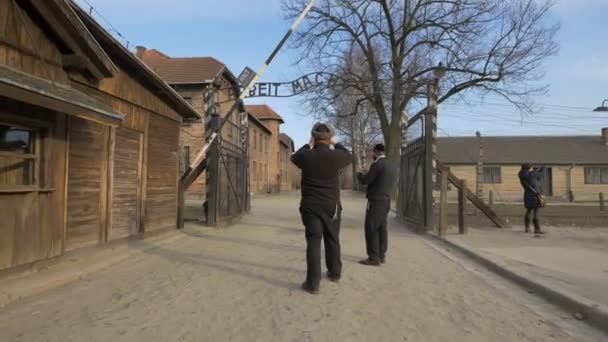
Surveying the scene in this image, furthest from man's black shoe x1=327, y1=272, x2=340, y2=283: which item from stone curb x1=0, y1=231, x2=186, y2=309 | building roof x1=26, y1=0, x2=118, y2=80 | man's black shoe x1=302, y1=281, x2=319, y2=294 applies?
building roof x1=26, y1=0, x2=118, y2=80

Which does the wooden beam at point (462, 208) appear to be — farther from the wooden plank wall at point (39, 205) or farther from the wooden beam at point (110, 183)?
the wooden plank wall at point (39, 205)

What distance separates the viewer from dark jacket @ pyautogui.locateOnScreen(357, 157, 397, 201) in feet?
25.7

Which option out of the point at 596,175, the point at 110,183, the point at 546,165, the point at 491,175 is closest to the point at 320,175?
the point at 110,183

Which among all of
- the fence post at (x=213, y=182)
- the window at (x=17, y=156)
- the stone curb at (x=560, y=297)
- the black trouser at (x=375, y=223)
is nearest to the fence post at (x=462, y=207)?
the stone curb at (x=560, y=297)

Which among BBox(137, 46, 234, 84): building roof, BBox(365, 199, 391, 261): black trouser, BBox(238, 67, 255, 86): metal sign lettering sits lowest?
BBox(365, 199, 391, 261): black trouser

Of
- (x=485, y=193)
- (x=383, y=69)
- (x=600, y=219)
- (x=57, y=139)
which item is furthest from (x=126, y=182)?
(x=485, y=193)

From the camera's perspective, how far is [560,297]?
220 inches

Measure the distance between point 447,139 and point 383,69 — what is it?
2902 centimetres

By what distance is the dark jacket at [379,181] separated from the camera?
7.83 metres

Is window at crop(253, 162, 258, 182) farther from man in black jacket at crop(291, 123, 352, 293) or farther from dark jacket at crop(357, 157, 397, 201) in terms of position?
man in black jacket at crop(291, 123, 352, 293)

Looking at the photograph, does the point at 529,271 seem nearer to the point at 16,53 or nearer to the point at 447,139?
the point at 16,53

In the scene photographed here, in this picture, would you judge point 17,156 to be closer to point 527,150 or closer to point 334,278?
point 334,278

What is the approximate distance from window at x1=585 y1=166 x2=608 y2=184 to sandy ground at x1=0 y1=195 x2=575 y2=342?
45.9 m

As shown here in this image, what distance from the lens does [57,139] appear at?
275 inches
